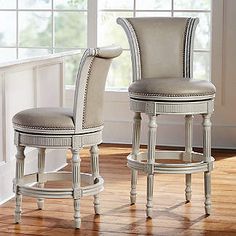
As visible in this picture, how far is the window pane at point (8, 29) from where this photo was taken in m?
7.39

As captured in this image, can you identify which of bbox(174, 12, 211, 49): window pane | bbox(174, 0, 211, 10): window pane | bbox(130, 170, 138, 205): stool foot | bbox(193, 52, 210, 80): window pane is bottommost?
bbox(130, 170, 138, 205): stool foot

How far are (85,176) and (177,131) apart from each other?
2.65 meters

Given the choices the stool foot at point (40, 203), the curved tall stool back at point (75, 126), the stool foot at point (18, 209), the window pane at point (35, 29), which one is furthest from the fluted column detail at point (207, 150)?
the window pane at point (35, 29)

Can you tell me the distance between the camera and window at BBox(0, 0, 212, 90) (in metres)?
7.09

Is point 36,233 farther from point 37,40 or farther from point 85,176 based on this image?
point 37,40

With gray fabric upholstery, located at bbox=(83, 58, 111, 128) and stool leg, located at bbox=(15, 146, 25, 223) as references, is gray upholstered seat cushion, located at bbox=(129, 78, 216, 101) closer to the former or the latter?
gray fabric upholstery, located at bbox=(83, 58, 111, 128)

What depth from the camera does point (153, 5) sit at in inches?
281

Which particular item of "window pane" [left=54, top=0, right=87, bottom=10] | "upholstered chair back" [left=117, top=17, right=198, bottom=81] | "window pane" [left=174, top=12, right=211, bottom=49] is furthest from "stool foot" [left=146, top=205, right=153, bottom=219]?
"window pane" [left=54, top=0, right=87, bottom=10]

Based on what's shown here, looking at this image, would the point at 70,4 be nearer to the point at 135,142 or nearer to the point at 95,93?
the point at 135,142

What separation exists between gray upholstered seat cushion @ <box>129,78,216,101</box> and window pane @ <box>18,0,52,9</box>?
2.97 metres

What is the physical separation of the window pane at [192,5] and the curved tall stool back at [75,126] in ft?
9.35

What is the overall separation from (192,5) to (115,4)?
28.8 inches

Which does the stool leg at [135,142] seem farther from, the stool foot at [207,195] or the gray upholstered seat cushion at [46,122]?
the gray upholstered seat cushion at [46,122]

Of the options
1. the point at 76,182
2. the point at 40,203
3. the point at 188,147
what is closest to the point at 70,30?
the point at 188,147
